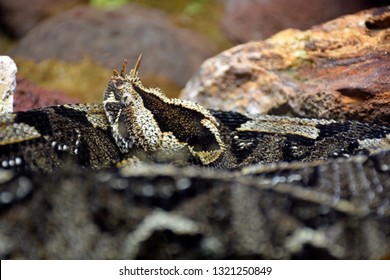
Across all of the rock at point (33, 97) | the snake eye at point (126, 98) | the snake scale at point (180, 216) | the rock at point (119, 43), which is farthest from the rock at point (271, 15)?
the snake scale at point (180, 216)

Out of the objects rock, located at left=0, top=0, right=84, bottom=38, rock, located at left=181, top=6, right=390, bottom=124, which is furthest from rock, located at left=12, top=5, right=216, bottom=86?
rock, located at left=181, top=6, right=390, bottom=124

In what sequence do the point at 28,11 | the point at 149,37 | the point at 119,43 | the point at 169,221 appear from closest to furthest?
the point at 169,221
the point at 119,43
the point at 149,37
the point at 28,11

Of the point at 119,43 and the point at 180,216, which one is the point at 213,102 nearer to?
the point at 119,43

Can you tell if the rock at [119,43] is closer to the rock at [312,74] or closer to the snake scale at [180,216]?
the rock at [312,74]

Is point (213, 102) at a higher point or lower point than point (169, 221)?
lower

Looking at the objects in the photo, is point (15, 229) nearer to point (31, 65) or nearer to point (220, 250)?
point (220, 250)

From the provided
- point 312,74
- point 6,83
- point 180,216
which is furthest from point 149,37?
point 180,216

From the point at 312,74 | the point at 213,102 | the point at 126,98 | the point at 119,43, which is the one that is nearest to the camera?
the point at 126,98
